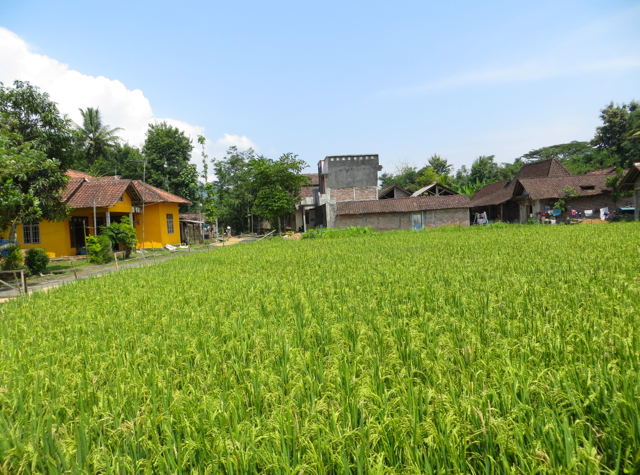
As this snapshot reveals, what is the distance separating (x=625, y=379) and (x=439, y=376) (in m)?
0.99

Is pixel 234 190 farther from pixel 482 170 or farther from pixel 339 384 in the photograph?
pixel 339 384

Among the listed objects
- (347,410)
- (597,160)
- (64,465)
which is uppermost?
(597,160)

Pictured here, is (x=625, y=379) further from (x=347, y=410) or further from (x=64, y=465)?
(x=64, y=465)

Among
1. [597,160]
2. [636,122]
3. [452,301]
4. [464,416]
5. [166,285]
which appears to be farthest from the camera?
[597,160]

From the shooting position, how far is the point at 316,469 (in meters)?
1.85

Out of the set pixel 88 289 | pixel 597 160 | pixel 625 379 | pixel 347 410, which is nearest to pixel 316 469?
pixel 347 410

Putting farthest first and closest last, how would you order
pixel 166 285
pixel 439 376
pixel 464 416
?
pixel 166 285, pixel 439 376, pixel 464 416

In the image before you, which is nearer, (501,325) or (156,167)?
(501,325)

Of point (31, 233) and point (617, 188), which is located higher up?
point (617, 188)

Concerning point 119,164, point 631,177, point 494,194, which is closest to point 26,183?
point 119,164

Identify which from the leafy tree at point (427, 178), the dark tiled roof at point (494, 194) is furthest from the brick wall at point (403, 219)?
the leafy tree at point (427, 178)

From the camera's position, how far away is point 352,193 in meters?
34.8

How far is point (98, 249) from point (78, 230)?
18.7 feet

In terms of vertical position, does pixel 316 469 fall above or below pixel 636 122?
below
